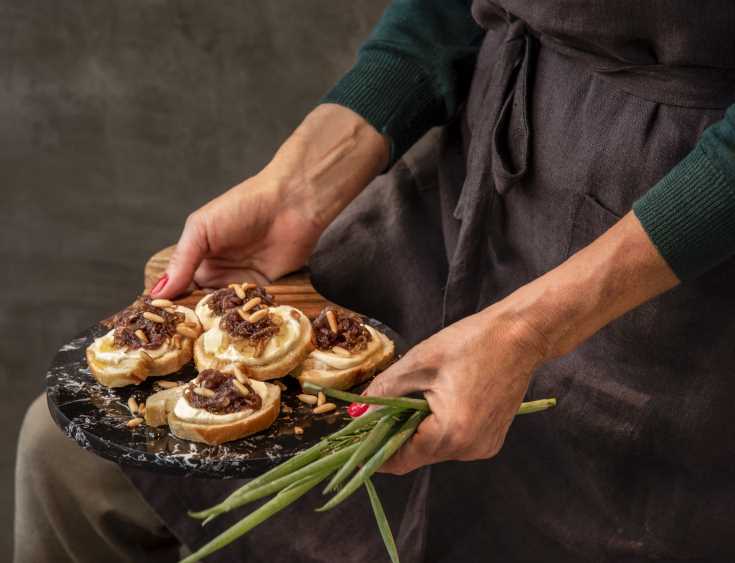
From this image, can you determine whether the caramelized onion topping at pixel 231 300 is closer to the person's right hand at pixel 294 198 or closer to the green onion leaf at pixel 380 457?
the person's right hand at pixel 294 198

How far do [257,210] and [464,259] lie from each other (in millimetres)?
353

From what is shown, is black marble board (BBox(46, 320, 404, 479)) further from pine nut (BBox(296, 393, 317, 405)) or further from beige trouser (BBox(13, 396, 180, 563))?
beige trouser (BBox(13, 396, 180, 563))

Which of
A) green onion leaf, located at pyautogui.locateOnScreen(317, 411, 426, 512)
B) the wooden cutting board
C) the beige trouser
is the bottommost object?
the beige trouser

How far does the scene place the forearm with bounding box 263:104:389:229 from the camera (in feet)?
5.39

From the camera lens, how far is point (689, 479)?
1328 millimetres

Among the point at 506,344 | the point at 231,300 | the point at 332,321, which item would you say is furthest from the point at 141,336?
the point at 506,344

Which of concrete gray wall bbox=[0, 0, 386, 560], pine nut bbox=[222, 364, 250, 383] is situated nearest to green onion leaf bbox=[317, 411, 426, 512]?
pine nut bbox=[222, 364, 250, 383]

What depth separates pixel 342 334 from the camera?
1.35 meters

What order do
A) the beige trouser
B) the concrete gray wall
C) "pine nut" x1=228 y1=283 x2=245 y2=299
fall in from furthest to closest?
the concrete gray wall
the beige trouser
"pine nut" x1=228 y1=283 x2=245 y2=299

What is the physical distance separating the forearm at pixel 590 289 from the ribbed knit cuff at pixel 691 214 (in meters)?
0.02

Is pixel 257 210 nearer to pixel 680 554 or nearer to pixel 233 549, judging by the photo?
pixel 233 549

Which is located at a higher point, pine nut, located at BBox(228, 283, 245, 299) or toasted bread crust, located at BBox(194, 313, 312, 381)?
pine nut, located at BBox(228, 283, 245, 299)

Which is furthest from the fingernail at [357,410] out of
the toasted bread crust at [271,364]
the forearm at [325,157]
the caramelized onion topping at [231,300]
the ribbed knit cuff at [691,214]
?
the forearm at [325,157]

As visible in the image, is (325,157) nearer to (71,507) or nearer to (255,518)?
(71,507)
